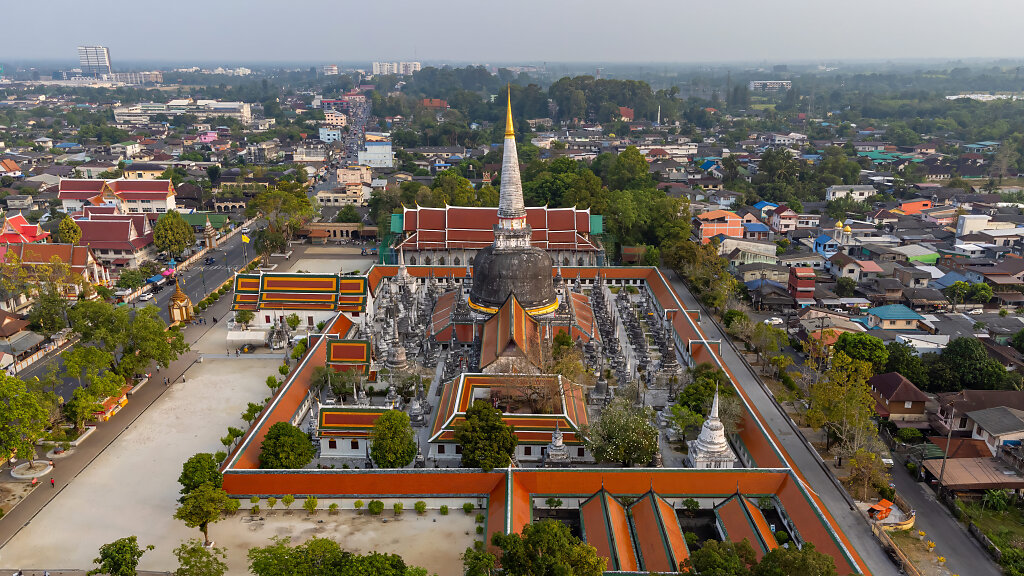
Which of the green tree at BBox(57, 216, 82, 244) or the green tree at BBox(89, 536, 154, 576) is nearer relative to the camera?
the green tree at BBox(89, 536, 154, 576)

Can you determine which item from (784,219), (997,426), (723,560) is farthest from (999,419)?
(784,219)

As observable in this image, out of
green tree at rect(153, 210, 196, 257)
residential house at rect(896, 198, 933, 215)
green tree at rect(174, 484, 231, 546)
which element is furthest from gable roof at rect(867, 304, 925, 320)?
green tree at rect(153, 210, 196, 257)

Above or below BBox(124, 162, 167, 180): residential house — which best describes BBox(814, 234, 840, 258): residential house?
below

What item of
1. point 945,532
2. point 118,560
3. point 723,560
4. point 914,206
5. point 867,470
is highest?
point 914,206

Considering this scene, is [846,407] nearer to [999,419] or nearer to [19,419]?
[999,419]

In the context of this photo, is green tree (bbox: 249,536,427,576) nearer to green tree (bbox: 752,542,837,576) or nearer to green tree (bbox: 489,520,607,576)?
green tree (bbox: 489,520,607,576)

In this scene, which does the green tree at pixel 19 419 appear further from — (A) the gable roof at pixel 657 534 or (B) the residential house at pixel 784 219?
(B) the residential house at pixel 784 219

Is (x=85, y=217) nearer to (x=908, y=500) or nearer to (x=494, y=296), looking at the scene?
(x=494, y=296)
